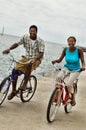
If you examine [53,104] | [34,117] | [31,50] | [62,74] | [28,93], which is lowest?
[34,117]

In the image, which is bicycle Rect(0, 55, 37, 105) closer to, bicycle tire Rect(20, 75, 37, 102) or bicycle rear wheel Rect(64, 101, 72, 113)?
bicycle tire Rect(20, 75, 37, 102)

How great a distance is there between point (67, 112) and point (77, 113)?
32 centimetres

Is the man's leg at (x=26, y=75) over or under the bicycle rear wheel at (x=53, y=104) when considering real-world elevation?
over

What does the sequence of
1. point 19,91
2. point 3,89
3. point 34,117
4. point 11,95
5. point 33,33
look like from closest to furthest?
1. point 34,117
2. point 3,89
3. point 33,33
4. point 11,95
5. point 19,91

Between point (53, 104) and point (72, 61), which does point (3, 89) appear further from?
point (72, 61)

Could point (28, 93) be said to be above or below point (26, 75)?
below

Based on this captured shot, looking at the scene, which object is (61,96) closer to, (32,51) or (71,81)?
(71,81)

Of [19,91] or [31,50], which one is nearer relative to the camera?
[31,50]

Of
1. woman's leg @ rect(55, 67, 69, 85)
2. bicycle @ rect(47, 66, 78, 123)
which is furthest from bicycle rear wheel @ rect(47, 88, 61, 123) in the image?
woman's leg @ rect(55, 67, 69, 85)

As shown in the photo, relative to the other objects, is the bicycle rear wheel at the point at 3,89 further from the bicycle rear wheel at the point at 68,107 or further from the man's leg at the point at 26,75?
the bicycle rear wheel at the point at 68,107

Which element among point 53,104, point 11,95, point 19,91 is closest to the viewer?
point 53,104

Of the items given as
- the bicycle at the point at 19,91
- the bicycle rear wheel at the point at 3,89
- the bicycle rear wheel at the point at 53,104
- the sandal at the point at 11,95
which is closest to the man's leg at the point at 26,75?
the bicycle at the point at 19,91

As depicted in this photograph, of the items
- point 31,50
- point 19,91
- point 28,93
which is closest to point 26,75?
point 19,91

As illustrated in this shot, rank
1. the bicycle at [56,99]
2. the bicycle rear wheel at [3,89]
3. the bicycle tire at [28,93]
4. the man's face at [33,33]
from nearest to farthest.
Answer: the bicycle at [56,99], the bicycle rear wheel at [3,89], the man's face at [33,33], the bicycle tire at [28,93]
